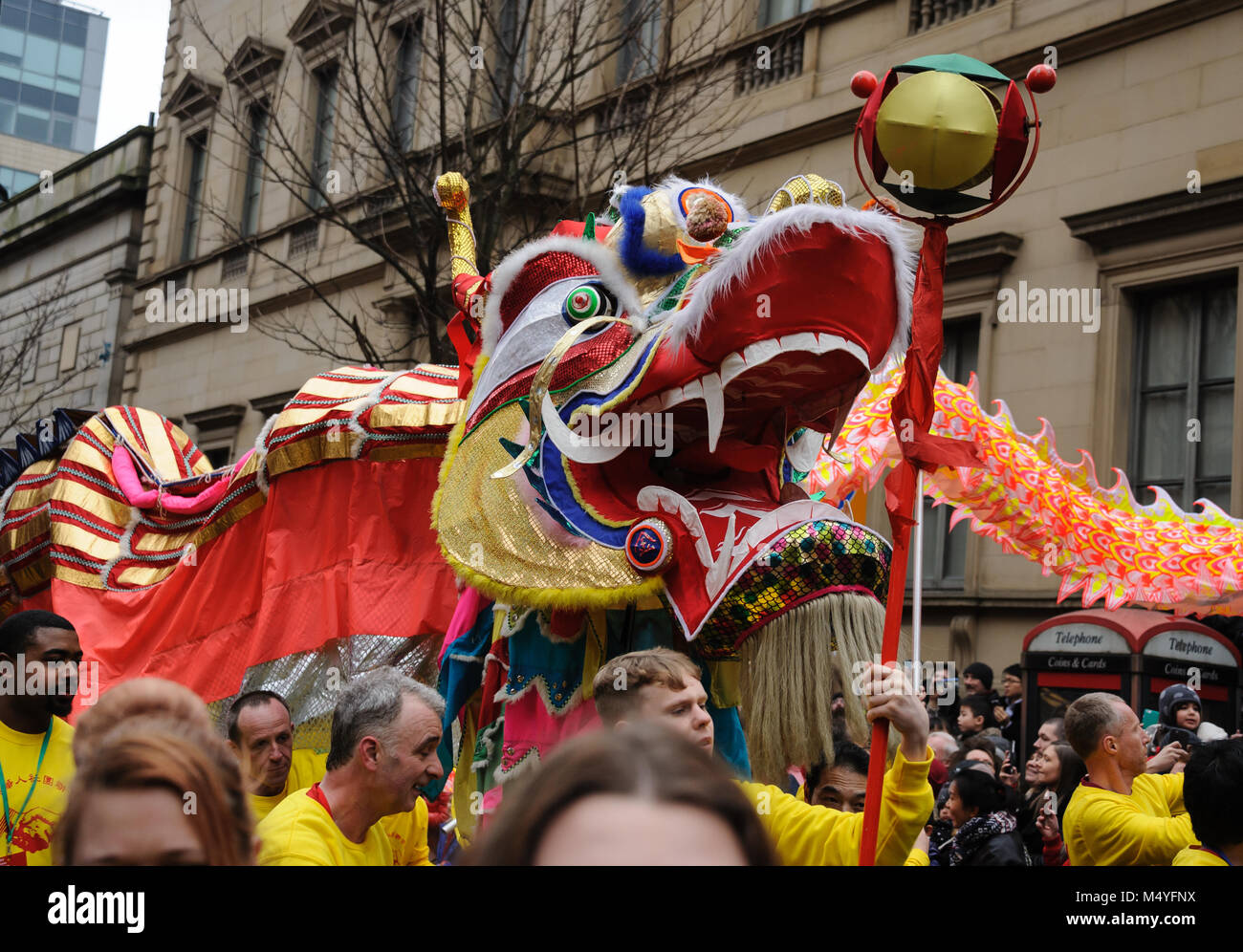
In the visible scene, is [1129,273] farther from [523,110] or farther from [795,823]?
[795,823]

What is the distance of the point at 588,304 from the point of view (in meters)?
4.35

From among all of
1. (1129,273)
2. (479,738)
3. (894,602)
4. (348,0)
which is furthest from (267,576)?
(348,0)

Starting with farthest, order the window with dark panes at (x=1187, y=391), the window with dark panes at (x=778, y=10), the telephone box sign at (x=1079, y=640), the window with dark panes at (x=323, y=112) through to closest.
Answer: the window with dark panes at (x=323, y=112), the window with dark panes at (x=778, y=10), the window with dark panes at (x=1187, y=391), the telephone box sign at (x=1079, y=640)

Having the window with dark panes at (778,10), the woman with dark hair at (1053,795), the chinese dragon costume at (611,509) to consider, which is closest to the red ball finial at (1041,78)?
the chinese dragon costume at (611,509)

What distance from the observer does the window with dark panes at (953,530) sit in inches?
468

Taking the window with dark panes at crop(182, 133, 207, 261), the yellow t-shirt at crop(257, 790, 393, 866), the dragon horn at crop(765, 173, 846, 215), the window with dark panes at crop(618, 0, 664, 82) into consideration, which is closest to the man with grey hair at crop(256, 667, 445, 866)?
the yellow t-shirt at crop(257, 790, 393, 866)

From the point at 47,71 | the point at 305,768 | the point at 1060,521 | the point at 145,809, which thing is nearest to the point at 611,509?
the point at 305,768

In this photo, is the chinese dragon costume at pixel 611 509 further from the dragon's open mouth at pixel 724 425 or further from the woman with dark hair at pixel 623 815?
the woman with dark hair at pixel 623 815

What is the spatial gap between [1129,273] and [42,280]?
2115 centimetres

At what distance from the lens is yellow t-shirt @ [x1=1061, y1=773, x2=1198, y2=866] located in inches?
164

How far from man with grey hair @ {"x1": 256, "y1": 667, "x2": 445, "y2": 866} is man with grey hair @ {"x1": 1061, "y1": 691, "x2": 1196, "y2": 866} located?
2.04 metres

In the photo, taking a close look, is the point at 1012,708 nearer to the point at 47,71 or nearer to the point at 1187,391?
the point at 1187,391

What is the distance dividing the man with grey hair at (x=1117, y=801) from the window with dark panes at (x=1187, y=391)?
606cm

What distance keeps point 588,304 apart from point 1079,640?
4985 millimetres
